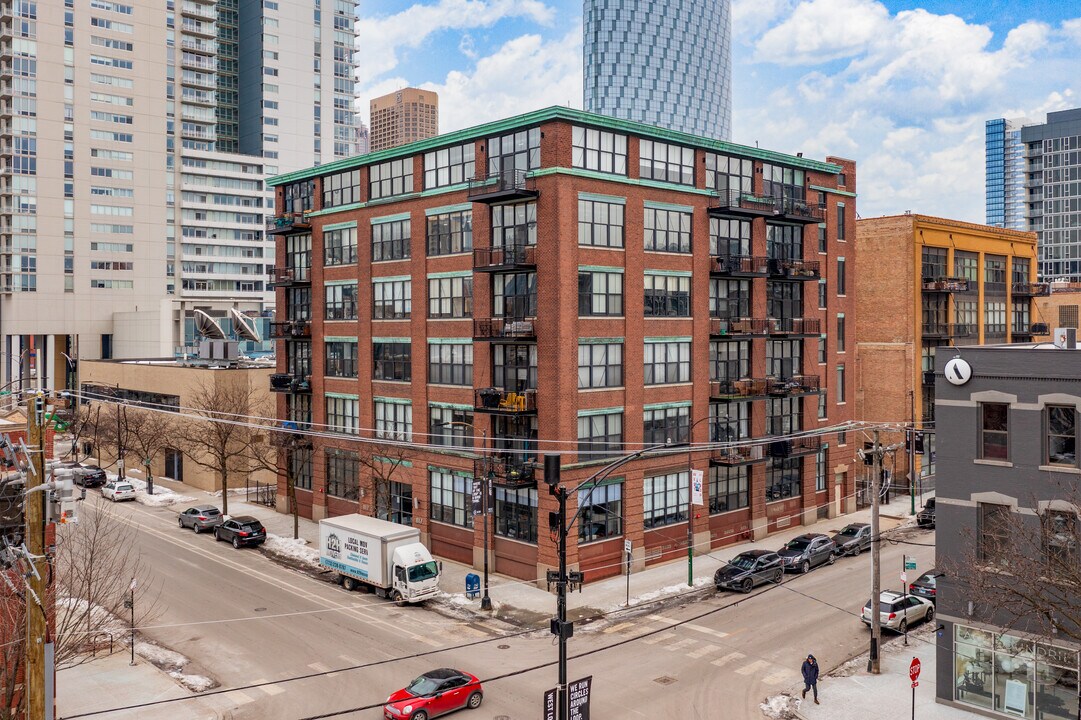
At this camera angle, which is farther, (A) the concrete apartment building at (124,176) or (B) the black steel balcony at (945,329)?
(A) the concrete apartment building at (124,176)

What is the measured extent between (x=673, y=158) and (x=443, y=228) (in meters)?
12.8

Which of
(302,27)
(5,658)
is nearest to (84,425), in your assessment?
(5,658)

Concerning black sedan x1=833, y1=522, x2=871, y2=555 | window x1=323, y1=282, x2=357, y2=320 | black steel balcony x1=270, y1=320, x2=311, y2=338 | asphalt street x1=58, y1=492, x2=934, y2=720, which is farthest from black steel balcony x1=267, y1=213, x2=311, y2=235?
black sedan x1=833, y1=522, x2=871, y2=555

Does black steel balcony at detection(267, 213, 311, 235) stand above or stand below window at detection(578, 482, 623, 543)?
above

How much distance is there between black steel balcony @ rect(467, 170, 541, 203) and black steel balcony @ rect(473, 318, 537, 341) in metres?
5.94

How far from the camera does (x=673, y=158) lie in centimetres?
4484

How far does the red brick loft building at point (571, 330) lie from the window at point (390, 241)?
0.15 metres

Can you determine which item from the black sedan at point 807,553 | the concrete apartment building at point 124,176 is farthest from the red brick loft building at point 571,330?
the concrete apartment building at point 124,176

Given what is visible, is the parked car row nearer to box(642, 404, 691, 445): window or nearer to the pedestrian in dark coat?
box(642, 404, 691, 445): window

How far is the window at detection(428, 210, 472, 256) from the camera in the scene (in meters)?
44.4

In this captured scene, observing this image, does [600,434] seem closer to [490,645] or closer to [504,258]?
[504,258]

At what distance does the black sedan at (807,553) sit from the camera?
42125 mm

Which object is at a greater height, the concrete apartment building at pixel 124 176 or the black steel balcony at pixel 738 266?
the concrete apartment building at pixel 124 176

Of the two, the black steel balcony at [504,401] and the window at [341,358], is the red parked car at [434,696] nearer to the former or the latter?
the black steel balcony at [504,401]
